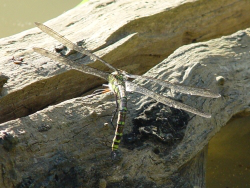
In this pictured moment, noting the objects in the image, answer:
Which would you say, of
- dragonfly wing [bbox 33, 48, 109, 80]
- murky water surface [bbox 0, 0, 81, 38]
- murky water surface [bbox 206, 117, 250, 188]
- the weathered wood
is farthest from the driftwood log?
murky water surface [bbox 0, 0, 81, 38]

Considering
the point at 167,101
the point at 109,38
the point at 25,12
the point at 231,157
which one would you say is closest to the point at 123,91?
the point at 167,101

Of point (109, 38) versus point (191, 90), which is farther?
point (109, 38)

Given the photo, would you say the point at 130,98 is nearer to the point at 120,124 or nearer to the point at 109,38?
the point at 120,124

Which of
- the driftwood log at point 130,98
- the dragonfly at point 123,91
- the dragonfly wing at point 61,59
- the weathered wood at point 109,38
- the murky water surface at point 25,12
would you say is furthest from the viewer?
the murky water surface at point 25,12

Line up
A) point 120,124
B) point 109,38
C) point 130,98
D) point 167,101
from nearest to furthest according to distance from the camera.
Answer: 1. point 120,124
2. point 167,101
3. point 130,98
4. point 109,38

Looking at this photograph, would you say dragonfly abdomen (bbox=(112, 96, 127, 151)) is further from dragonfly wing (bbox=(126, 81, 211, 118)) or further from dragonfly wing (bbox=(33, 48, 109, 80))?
dragonfly wing (bbox=(33, 48, 109, 80))

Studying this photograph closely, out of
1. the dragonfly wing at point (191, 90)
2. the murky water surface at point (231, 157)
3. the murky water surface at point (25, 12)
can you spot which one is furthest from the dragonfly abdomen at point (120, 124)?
the murky water surface at point (25, 12)

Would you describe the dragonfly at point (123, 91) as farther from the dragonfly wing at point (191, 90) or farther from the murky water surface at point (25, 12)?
the murky water surface at point (25, 12)

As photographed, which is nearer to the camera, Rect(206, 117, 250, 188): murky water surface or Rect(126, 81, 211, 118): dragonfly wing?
Rect(126, 81, 211, 118): dragonfly wing

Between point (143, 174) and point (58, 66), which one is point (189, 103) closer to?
point (143, 174)

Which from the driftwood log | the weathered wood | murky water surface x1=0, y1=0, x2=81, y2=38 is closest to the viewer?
the driftwood log
